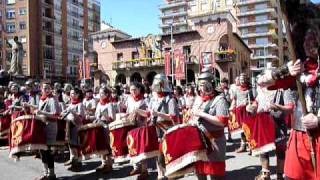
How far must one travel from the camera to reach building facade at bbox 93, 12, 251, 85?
49500 millimetres

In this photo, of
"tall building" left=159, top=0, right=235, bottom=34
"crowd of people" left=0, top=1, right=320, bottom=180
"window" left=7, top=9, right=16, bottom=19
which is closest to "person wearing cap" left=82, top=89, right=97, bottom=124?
"crowd of people" left=0, top=1, right=320, bottom=180

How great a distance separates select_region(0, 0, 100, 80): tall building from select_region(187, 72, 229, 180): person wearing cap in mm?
64821

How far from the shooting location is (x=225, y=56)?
49.2m

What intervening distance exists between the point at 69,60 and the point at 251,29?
3481 cm

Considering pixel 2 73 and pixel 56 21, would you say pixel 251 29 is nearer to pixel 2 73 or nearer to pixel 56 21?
pixel 56 21

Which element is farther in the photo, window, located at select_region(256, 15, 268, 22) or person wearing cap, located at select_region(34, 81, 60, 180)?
window, located at select_region(256, 15, 268, 22)

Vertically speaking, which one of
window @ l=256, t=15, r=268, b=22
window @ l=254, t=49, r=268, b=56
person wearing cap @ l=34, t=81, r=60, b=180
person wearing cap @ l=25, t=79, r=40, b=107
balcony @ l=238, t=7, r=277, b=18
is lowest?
person wearing cap @ l=34, t=81, r=60, b=180

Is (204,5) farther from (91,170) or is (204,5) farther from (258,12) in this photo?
(91,170)

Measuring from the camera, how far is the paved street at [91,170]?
8.55m

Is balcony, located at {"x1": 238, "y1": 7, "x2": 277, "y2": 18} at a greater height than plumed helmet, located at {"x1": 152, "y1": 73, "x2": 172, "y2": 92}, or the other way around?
balcony, located at {"x1": 238, "y1": 7, "x2": 277, "y2": 18}

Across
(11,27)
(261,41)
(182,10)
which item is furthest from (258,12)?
(11,27)

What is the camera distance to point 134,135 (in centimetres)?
772

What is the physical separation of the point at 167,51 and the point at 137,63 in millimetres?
7138

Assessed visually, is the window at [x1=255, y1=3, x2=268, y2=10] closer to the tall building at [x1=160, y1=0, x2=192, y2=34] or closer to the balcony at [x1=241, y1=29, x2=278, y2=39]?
the balcony at [x1=241, y1=29, x2=278, y2=39]
